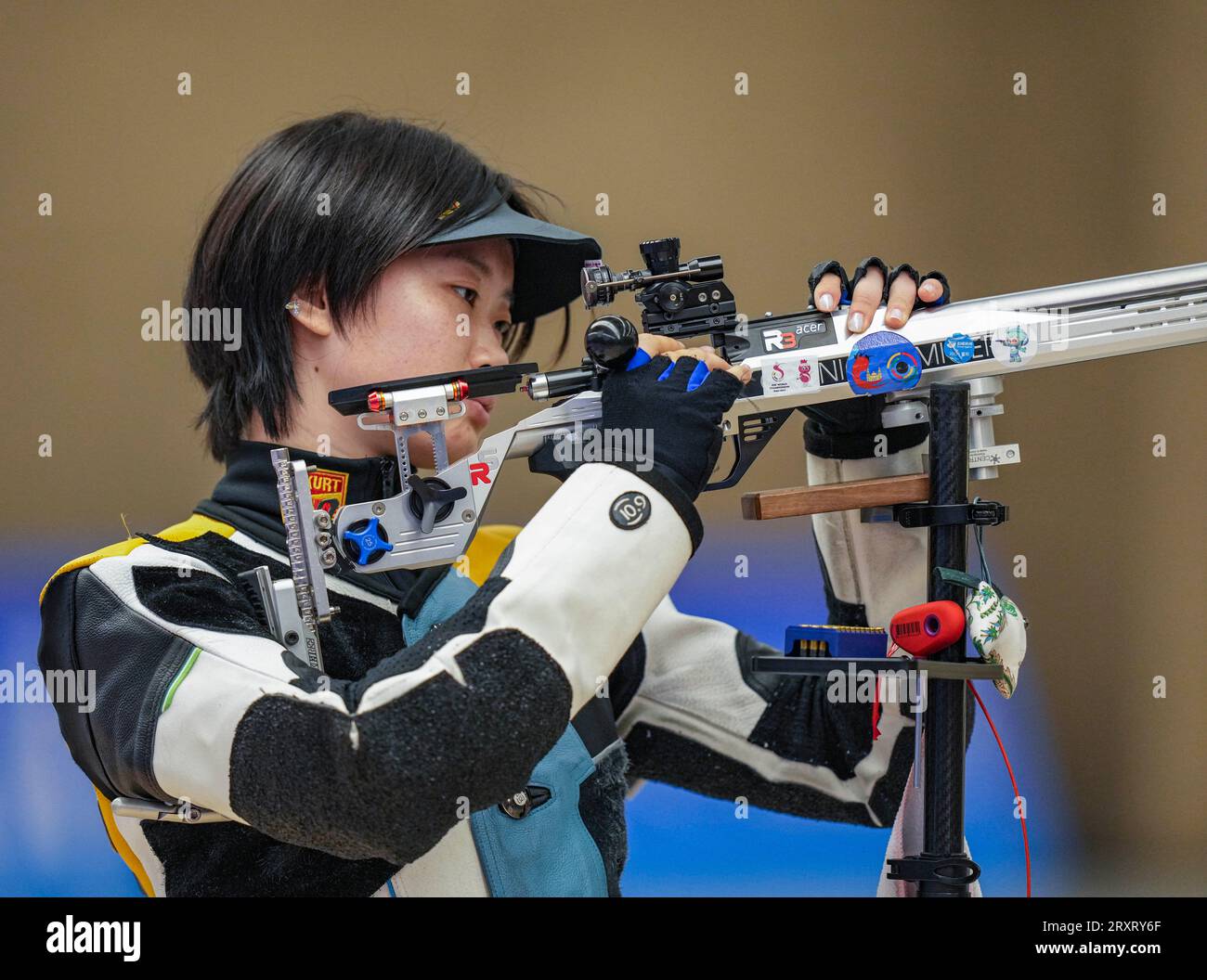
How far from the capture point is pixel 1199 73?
79.0 inches

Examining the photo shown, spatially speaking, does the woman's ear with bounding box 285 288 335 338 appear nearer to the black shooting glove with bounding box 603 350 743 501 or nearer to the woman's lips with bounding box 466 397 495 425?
the woman's lips with bounding box 466 397 495 425

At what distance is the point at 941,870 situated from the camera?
1.00 m

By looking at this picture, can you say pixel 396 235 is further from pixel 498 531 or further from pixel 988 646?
pixel 988 646

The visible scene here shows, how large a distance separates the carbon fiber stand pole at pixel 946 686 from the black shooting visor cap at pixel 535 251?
0.40 meters

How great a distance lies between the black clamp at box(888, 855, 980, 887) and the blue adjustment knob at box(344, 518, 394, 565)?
522mm

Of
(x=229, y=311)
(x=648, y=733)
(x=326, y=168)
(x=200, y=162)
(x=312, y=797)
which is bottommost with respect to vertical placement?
(x=648, y=733)

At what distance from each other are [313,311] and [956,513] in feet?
2.10

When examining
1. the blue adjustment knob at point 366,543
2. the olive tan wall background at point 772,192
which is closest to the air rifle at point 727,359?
the blue adjustment knob at point 366,543

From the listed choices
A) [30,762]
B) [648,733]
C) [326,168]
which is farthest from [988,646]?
[30,762]

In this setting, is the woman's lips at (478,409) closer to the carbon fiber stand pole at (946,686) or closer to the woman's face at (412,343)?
the woman's face at (412,343)

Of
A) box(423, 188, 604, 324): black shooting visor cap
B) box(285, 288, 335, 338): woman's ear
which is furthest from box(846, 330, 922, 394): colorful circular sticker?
box(285, 288, 335, 338): woman's ear

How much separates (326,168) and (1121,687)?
161 centimetres

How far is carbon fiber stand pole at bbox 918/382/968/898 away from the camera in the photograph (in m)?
1.02

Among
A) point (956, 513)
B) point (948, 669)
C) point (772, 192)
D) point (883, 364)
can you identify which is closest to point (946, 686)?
point (948, 669)
